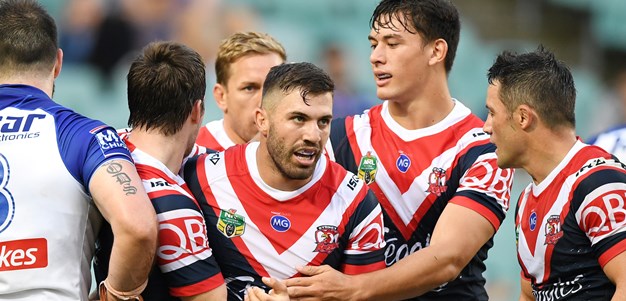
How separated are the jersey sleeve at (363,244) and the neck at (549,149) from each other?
0.83 m

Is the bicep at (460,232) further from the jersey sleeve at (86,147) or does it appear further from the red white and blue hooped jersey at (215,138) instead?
the red white and blue hooped jersey at (215,138)

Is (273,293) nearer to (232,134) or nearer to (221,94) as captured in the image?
(232,134)

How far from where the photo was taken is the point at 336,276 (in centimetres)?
464

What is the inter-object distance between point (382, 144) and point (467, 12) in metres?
9.26

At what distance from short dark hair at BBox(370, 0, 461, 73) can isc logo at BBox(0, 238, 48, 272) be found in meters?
2.26

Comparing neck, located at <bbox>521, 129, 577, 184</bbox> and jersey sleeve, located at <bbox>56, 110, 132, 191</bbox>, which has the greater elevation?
neck, located at <bbox>521, 129, 577, 184</bbox>

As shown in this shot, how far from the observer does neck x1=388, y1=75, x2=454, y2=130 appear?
217 inches

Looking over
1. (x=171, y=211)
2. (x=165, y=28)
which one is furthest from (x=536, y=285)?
(x=165, y=28)

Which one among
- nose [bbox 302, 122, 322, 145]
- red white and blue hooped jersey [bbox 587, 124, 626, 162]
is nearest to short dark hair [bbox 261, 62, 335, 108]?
nose [bbox 302, 122, 322, 145]

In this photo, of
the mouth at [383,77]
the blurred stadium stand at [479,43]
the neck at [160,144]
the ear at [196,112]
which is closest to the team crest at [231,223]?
the neck at [160,144]

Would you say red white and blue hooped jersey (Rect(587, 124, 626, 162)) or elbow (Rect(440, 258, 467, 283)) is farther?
red white and blue hooped jersey (Rect(587, 124, 626, 162))

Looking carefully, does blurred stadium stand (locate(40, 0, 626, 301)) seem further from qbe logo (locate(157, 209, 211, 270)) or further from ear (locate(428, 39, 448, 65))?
qbe logo (locate(157, 209, 211, 270))

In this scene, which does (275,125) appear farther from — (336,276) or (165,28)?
(165,28)

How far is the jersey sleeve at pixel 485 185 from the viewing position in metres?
5.15
